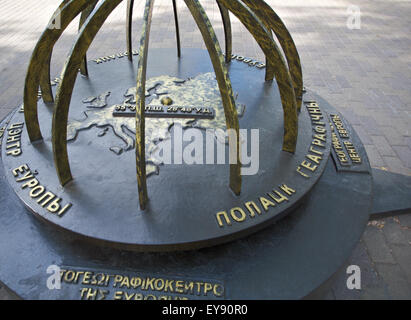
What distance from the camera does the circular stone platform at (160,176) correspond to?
256 centimetres

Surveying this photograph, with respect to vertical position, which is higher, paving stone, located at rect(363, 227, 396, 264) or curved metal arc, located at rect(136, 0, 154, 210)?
curved metal arc, located at rect(136, 0, 154, 210)

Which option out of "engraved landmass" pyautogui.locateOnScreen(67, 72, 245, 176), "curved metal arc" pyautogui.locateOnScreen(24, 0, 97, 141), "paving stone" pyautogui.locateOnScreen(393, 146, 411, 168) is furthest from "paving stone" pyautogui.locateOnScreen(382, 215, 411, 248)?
"curved metal arc" pyautogui.locateOnScreen(24, 0, 97, 141)

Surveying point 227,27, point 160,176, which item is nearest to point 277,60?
point 160,176

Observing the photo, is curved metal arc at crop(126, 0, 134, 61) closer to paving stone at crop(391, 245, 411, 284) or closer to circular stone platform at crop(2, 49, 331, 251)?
circular stone platform at crop(2, 49, 331, 251)

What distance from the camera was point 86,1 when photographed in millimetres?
2953

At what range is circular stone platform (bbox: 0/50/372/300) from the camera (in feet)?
7.87

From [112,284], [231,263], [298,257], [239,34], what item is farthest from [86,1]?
[239,34]

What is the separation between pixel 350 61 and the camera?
301 inches

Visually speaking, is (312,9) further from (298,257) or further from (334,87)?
(298,257)

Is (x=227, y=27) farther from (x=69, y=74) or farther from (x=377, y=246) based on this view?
(x=377, y=246)

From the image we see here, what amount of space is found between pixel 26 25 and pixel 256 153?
974 centimetres

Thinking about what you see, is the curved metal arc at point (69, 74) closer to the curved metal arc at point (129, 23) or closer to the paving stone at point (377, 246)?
the curved metal arc at point (129, 23)

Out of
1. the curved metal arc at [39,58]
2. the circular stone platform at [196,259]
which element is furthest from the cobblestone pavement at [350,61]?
the curved metal arc at [39,58]

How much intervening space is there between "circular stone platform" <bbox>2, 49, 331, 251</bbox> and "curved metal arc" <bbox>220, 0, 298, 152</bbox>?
0.79ft
